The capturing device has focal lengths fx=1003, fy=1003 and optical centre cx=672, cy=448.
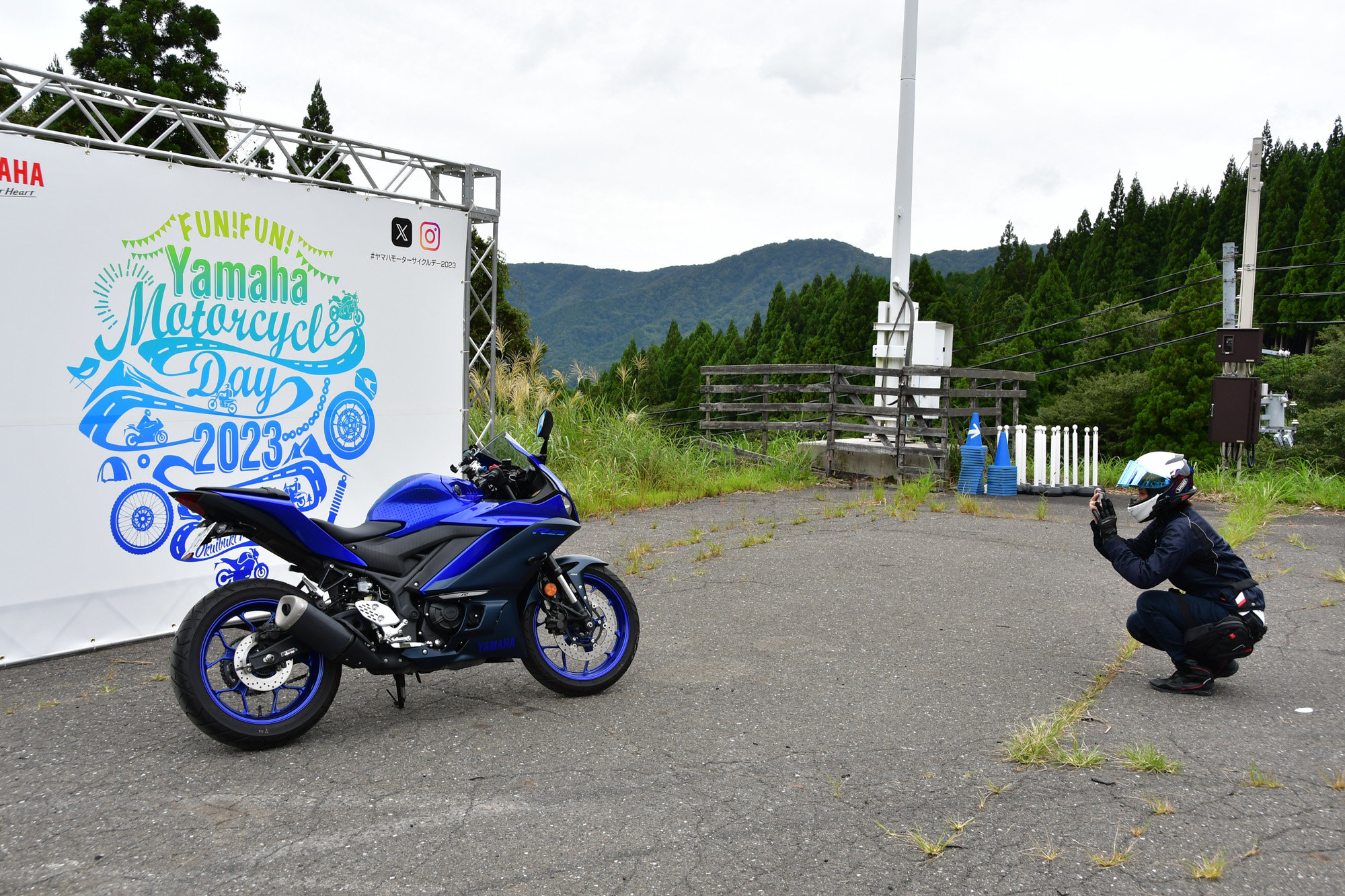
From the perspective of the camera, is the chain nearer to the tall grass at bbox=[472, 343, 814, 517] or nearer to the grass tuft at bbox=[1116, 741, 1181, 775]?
the tall grass at bbox=[472, 343, 814, 517]

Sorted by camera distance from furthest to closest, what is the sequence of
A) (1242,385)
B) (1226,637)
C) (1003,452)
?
1. (1242,385)
2. (1003,452)
3. (1226,637)

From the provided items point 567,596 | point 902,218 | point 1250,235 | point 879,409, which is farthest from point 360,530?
point 1250,235

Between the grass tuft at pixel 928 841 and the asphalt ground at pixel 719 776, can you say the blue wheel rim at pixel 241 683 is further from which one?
the grass tuft at pixel 928 841

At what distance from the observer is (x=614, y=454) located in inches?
519

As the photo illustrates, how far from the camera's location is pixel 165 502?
20.6ft

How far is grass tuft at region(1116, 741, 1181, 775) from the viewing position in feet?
12.9

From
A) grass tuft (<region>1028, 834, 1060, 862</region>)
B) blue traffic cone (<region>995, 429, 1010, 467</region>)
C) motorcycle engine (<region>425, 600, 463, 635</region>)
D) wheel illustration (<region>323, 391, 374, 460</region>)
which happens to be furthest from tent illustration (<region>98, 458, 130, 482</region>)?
blue traffic cone (<region>995, 429, 1010, 467</region>)

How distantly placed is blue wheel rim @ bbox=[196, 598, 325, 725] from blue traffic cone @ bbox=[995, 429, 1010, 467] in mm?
11139

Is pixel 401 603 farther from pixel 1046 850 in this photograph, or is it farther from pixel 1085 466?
pixel 1085 466

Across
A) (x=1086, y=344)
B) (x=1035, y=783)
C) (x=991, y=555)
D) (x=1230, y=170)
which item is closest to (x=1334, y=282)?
(x=1086, y=344)

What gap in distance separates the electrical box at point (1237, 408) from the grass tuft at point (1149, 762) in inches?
609

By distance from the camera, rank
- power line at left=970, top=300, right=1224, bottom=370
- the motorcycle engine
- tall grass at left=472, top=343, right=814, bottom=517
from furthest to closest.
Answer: power line at left=970, top=300, right=1224, bottom=370 → tall grass at left=472, top=343, right=814, bottom=517 → the motorcycle engine

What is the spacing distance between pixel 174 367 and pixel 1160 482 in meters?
5.78

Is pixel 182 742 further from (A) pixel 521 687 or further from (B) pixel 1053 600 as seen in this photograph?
(B) pixel 1053 600
